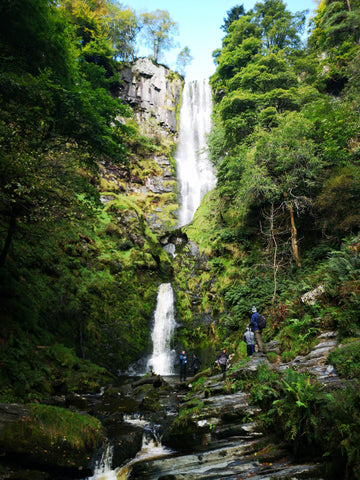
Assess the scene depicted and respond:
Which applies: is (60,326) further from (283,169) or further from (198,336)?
(283,169)

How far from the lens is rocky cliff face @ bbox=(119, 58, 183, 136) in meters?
36.4

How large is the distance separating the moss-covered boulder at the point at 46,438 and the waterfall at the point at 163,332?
10666 millimetres

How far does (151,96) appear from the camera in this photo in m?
37.8

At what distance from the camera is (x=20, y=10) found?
699cm

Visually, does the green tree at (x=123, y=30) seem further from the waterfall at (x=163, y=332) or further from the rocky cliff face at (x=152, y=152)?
the waterfall at (x=163, y=332)

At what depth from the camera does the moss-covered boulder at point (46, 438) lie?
175 inches

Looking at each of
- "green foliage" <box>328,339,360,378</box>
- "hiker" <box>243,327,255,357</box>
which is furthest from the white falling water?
"green foliage" <box>328,339,360,378</box>

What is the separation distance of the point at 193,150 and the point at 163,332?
26.5 metres

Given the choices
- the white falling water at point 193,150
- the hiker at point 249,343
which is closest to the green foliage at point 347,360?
the hiker at point 249,343

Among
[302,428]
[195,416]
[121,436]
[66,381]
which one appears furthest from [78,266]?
[302,428]

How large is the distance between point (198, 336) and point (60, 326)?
311 inches

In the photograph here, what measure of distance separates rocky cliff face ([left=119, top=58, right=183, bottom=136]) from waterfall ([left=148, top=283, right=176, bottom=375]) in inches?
982

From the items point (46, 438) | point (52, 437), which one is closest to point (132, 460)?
point (52, 437)

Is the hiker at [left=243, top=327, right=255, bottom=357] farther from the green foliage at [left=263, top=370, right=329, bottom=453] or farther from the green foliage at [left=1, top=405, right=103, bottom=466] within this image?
the green foliage at [left=1, top=405, right=103, bottom=466]
